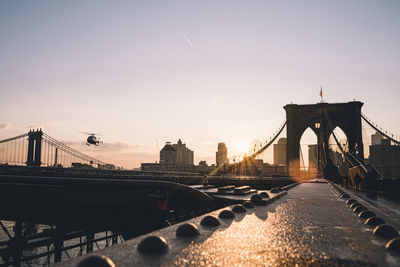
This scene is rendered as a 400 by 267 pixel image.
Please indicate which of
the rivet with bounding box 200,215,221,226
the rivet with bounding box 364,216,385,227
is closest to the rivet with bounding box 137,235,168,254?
the rivet with bounding box 200,215,221,226

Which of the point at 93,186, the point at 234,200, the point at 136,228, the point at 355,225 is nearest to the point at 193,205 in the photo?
the point at 234,200

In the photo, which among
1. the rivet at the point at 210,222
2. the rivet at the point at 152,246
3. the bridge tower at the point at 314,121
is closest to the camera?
the rivet at the point at 152,246

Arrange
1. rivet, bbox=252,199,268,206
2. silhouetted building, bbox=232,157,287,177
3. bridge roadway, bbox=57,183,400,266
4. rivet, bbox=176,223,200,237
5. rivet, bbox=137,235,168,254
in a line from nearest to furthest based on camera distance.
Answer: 1. bridge roadway, bbox=57,183,400,266
2. rivet, bbox=137,235,168,254
3. rivet, bbox=176,223,200,237
4. rivet, bbox=252,199,268,206
5. silhouetted building, bbox=232,157,287,177

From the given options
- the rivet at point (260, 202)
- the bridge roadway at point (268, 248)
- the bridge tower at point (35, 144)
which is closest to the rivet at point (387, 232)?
the bridge roadway at point (268, 248)

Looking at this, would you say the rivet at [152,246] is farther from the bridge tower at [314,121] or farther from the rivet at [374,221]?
the bridge tower at [314,121]

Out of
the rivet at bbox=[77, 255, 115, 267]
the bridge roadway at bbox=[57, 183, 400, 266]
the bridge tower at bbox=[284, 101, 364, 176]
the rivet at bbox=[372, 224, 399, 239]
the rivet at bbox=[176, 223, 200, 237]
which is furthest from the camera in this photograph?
the bridge tower at bbox=[284, 101, 364, 176]

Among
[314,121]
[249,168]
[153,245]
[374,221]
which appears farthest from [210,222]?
[249,168]

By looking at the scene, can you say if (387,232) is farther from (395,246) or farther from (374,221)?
(374,221)

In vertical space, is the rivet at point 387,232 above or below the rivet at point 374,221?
above

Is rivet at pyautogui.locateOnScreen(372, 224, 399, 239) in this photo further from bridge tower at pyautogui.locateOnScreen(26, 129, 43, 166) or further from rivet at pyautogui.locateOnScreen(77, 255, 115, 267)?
bridge tower at pyautogui.locateOnScreen(26, 129, 43, 166)
